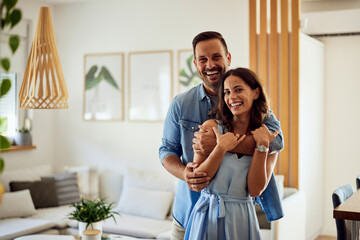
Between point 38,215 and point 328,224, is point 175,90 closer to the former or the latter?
point 38,215

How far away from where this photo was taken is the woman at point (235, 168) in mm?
1804

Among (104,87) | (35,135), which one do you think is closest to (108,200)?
(35,135)

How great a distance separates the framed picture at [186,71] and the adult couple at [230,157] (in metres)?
3.13

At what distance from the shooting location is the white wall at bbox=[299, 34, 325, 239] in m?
Answer: 4.75

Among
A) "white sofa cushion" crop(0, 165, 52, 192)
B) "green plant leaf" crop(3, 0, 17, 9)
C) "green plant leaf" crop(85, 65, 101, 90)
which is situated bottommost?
"white sofa cushion" crop(0, 165, 52, 192)

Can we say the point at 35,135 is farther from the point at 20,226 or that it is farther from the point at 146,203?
the point at 146,203

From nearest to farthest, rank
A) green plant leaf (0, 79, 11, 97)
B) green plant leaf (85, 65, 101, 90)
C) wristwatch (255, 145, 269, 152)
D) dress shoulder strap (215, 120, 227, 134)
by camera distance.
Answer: green plant leaf (0, 79, 11, 97), wristwatch (255, 145, 269, 152), dress shoulder strap (215, 120, 227, 134), green plant leaf (85, 65, 101, 90)

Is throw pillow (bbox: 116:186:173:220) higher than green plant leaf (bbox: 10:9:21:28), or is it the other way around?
green plant leaf (bbox: 10:9:21:28)

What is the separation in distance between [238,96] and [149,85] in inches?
145

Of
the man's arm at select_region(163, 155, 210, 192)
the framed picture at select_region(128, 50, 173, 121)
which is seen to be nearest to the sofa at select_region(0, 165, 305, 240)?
the framed picture at select_region(128, 50, 173, 121)

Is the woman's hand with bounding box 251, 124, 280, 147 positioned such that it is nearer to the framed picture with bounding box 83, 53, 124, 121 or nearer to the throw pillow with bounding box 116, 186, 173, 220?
the throw pillow with bounding box 116, 186, 173, 220

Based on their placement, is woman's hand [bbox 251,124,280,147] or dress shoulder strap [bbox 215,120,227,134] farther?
dress shoulder strap [bbox 215,120,227,134]

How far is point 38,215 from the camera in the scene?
4871mm

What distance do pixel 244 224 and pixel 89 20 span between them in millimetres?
4571
